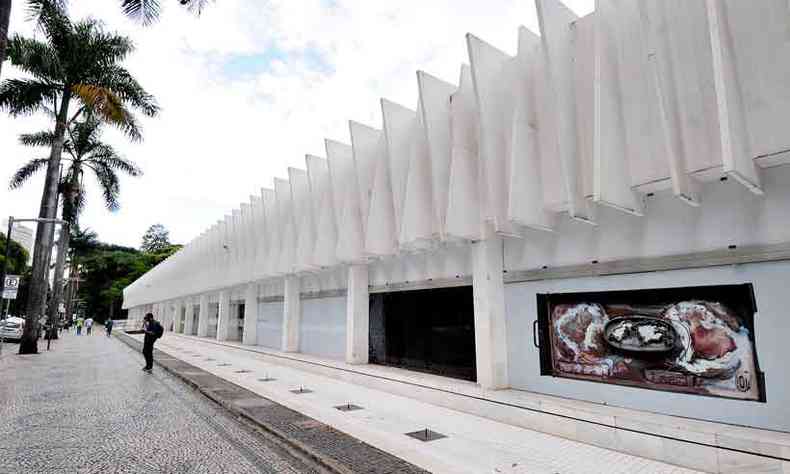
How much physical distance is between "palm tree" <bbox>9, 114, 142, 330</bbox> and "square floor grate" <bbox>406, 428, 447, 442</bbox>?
25.8 metres

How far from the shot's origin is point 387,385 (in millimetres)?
9031

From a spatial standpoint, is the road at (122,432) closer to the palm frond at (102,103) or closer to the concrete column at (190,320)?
the palm frond at (102,103)

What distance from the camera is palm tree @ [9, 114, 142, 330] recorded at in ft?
76.0

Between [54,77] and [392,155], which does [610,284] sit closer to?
[392,155]

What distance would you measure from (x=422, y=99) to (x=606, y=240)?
439cm

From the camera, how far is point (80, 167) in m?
25.7

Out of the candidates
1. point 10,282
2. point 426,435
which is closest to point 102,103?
point 10,282

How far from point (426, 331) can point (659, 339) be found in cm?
524

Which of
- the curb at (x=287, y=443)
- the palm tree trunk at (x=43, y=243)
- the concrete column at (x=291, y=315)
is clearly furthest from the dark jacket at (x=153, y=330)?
the palm tree trunk at (x=43, y=243)

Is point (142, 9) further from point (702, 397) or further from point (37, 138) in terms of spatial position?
point (37, 138)

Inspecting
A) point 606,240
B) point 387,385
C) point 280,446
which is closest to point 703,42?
point 606,240

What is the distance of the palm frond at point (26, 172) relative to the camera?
22844mm

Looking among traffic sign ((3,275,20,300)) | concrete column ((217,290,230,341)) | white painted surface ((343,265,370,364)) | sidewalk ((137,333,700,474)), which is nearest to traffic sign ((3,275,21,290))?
traffic sign ((3,275,20,300))

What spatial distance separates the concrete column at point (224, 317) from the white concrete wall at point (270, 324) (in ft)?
14.6
